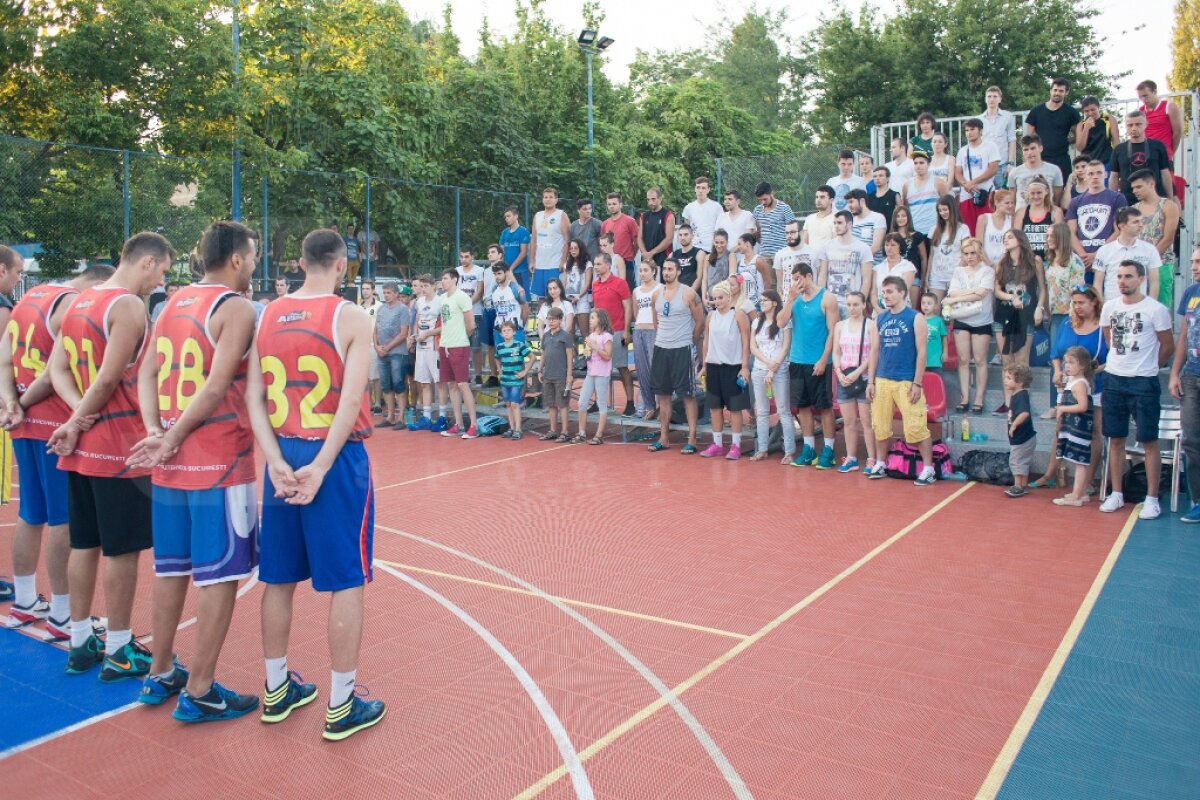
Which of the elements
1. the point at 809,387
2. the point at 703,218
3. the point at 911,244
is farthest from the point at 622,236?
the point at 809,387

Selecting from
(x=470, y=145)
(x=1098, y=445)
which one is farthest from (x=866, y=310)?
(x=470, y=145)

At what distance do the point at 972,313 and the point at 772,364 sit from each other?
7.26 ft

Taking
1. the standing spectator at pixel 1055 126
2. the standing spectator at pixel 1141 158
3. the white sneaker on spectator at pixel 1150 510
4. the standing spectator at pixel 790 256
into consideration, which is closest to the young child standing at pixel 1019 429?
the white sneaker on spectator at pixel 1150 510

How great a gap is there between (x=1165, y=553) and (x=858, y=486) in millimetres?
3073

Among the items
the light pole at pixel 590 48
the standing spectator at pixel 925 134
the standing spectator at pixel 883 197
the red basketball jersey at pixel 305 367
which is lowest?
the red basketball jersey at pixel 305 367

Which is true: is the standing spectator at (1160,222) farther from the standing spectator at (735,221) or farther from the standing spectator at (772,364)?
the standing spectator at (735,221)

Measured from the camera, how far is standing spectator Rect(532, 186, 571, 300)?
46.9 feet

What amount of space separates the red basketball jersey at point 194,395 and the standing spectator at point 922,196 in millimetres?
9812

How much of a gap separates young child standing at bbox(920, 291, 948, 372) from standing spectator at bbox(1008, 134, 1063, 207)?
79.2 inches

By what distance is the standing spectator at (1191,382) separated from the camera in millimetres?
8203

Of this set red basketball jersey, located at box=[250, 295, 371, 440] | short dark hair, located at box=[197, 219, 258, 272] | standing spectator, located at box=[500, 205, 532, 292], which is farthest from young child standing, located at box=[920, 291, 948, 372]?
short dark hair, located at box=[197, 219, 258, 272]

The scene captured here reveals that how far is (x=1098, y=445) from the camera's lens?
920 cm

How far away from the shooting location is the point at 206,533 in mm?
4520

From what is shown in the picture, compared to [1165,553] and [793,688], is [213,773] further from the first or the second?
[1165,553]
